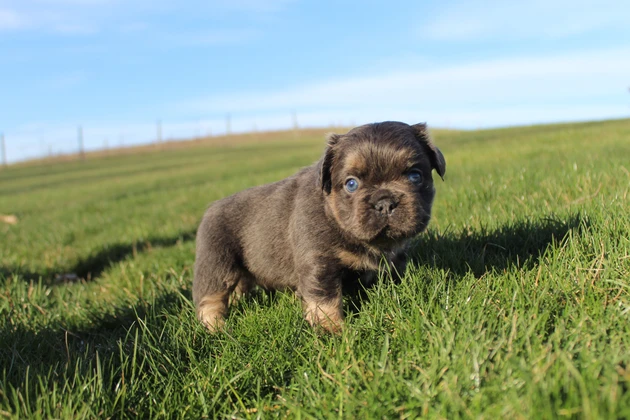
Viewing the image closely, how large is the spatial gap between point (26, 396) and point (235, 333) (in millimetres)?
1345

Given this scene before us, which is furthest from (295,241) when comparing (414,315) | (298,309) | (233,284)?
(414,315)

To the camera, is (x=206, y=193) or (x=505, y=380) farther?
(x=206, y=193)

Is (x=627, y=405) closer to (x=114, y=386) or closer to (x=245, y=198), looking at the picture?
(x=114, y=386)

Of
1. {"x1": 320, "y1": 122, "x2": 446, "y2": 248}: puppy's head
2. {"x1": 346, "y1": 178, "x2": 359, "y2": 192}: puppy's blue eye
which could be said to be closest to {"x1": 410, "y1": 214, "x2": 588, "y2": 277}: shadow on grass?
{"x1": 320, "y1": 122, "x2": 446, "y2": 248}: puppy's head

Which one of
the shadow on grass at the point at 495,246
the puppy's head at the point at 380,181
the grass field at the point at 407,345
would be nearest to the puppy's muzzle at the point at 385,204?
the puppy's head at the point at 380,181

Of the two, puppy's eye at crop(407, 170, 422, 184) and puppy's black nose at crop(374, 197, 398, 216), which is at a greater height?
puppy's eye at crop(407, 170, 422, 184)

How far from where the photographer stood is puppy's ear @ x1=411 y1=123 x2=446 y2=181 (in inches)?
162

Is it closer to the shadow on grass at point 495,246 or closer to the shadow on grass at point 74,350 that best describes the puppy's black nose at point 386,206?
the shadow on grass at point 495,246

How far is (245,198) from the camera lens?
4.89m

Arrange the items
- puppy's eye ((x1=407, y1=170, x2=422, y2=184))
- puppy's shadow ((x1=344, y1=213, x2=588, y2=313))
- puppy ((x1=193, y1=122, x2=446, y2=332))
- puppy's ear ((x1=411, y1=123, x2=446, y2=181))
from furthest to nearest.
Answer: puppy's ear ((x1=411, y1=123, x2=446, y2=181)) < puppy's shadow ((x1=344, y1=213, x2=588, y2=313)) < puppy's eye ((x1=407, y1=170, x2=422, y2=184)) < puppy ((x1=193, y1=122, x2=446, y2=332))

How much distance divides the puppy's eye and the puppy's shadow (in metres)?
0.61

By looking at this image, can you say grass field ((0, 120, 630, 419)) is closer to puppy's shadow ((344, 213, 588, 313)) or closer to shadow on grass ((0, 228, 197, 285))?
puppy's shadow ((344, 213, 588, 313))

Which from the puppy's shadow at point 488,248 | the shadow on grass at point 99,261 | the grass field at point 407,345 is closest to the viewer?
the grass field at point 407,345

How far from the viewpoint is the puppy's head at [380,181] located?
3562 mm
